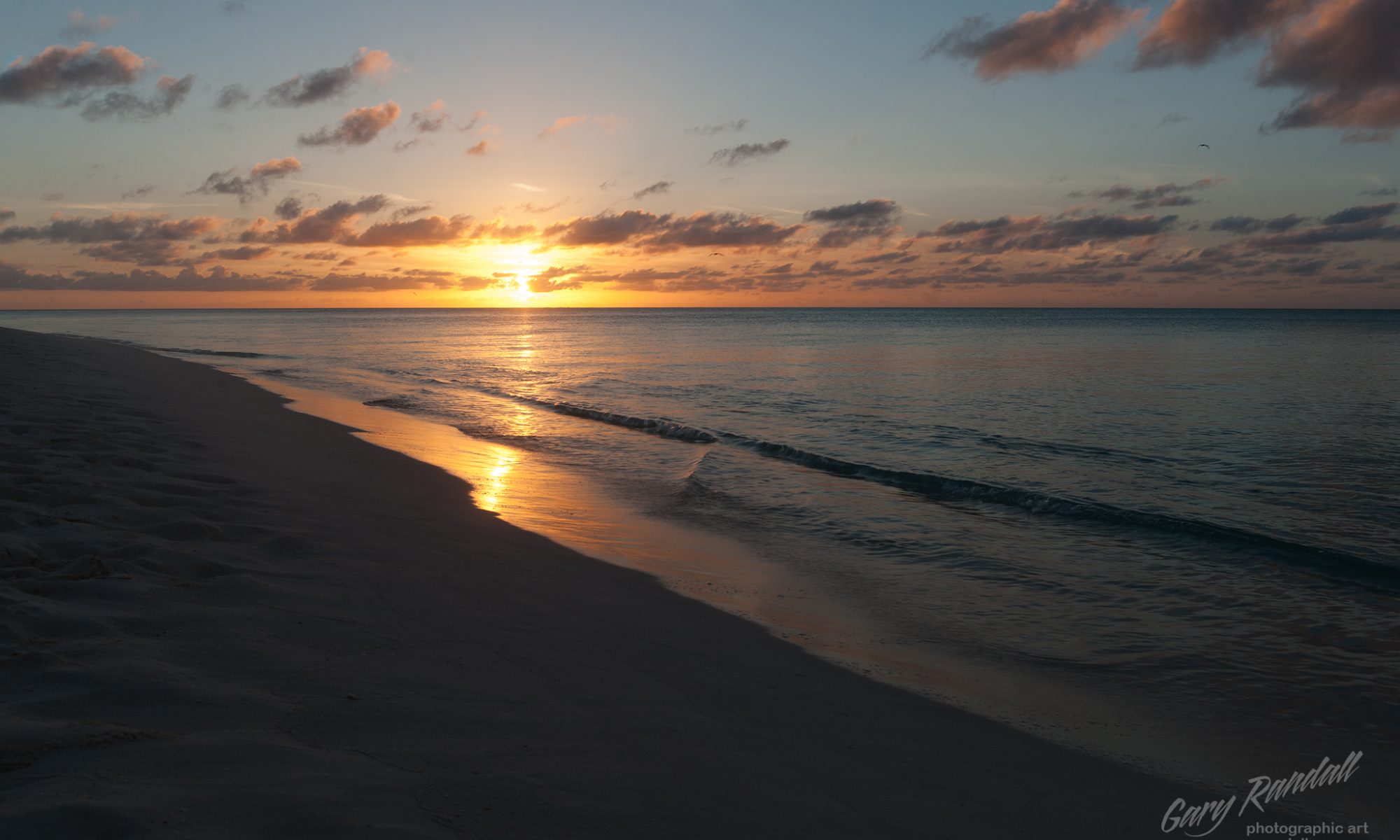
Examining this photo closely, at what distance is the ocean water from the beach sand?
98 cm

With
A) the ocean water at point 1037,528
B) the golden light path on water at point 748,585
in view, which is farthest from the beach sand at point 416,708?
the ocean water at point 1037,528

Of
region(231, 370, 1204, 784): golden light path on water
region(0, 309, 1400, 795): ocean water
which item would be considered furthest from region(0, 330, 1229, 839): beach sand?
region(0, 309, 1400, 795): ocean water

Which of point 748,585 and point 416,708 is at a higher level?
point 416,708

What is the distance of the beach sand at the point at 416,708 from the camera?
3221mm

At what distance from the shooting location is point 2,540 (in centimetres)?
558

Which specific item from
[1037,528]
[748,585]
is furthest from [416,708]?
[1037,528]

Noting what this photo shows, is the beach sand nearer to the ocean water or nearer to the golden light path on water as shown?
the golden light path on water

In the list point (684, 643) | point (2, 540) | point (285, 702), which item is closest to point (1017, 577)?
point (684, 643)

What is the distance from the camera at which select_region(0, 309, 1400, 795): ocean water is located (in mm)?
5992

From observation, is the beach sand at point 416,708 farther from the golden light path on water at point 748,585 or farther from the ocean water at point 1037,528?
the ocean water at point 1037,528

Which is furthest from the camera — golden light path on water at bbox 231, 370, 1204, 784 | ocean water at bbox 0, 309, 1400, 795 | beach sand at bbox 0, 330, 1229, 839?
ocean water at bbox 0, 309, 1400, 795

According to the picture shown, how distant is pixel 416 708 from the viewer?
4.18m

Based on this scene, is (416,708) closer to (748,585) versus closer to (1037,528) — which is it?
(748,585)

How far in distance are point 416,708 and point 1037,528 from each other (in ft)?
30.8
